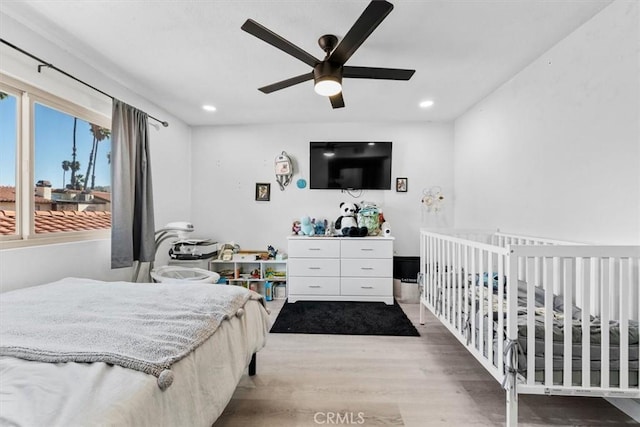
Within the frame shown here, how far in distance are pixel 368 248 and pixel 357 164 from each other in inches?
45.2

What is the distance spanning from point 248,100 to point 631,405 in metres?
3.63

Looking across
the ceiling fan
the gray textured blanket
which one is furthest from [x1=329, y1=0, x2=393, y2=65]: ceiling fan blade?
the gray textured blanket

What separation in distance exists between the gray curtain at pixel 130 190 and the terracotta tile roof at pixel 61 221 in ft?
0.66

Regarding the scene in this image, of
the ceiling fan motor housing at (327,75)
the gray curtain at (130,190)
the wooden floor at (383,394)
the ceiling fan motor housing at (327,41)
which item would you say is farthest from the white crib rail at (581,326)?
the gray curtain at (130,190)

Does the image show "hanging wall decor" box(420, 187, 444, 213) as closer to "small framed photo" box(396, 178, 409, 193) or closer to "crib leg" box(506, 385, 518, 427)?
"small framed photo" box(396, 178, 409, 193)

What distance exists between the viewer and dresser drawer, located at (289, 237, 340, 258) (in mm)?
3275

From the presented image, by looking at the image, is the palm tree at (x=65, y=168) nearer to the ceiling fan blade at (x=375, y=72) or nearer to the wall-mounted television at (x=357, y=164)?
the ceiling fan blade at (x=375, y=72)

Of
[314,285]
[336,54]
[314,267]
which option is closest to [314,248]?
[314,267]

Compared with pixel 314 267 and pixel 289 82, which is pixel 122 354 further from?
pixel 314 267

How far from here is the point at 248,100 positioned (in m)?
2.92

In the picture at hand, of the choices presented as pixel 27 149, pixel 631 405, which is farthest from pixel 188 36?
pixel 631 405

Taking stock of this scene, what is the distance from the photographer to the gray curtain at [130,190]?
7.52 ft

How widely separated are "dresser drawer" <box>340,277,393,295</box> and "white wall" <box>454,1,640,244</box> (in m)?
1.35

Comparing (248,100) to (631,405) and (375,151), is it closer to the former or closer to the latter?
(375,151)
